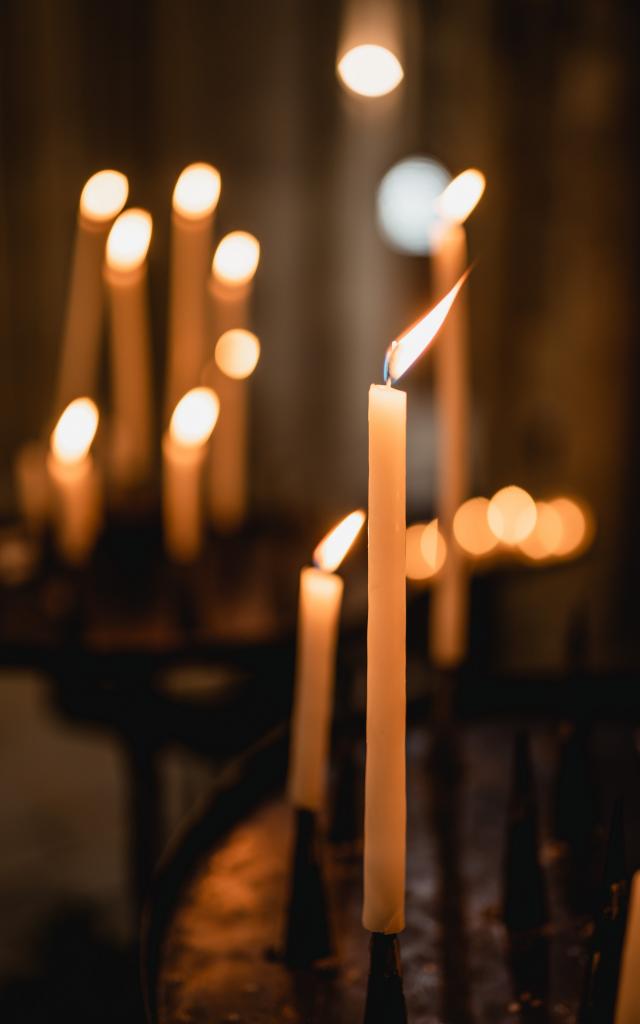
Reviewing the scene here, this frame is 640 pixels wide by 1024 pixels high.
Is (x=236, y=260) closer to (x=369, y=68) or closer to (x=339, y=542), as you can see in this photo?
(x=369, y=68)

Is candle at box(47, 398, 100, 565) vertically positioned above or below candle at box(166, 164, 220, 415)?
below

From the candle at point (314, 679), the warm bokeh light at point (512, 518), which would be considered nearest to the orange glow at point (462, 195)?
the candle at point (314, 679)

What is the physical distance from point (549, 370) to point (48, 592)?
7.97ft

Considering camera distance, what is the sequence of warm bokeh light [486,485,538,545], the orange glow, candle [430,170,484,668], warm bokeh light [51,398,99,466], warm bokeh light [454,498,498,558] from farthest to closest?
warm bokeh light [486,485,538,545], warm bokeh light [454,498,498,558], warm bokeh light [51,398,99,466], candle [430,170,484,668], the orange glow

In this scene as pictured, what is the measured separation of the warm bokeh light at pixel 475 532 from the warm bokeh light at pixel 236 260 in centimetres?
58

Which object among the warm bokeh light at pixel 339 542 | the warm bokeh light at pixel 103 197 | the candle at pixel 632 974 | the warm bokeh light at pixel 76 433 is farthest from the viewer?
the warm bokeh light at pixel 103 197

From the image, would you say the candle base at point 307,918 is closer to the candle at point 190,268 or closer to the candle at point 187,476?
the candle at point 187,476

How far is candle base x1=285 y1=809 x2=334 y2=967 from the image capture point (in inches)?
29.7

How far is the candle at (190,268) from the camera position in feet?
6.05

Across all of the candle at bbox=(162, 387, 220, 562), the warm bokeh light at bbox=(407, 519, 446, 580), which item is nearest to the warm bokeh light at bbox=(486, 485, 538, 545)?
the warm bokeh light at bbox=(407, 519, 446, 580)

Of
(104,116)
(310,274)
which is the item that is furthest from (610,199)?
(104,116)

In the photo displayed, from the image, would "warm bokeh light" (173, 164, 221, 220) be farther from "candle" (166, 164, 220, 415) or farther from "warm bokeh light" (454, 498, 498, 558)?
"warm bokeh light" (454, 498, 498, 558)

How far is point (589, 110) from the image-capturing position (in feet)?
11.1

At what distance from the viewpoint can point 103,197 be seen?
2.12 metres
